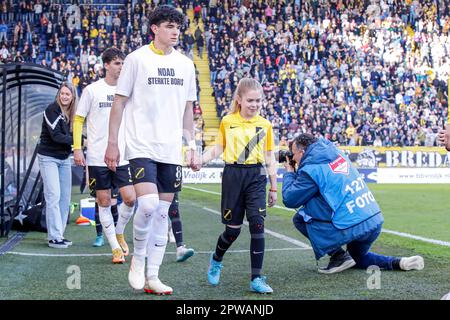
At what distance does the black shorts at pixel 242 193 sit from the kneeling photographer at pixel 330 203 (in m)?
0.52

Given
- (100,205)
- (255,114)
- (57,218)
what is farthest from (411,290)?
(57,218)

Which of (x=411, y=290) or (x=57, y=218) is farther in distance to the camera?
(x=57, y=218)

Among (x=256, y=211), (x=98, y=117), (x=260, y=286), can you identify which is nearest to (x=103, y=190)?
(x=98, y=117)

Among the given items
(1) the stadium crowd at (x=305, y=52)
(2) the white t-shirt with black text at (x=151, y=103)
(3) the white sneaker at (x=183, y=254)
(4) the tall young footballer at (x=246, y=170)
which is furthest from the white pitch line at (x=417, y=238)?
(1) the stadium crowd at (x=305, y=52)

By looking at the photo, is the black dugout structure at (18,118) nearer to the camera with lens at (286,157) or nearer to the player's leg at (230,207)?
the camera with lens at (286,157)

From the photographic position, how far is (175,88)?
550 centimetres

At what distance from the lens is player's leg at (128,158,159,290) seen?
532 cm

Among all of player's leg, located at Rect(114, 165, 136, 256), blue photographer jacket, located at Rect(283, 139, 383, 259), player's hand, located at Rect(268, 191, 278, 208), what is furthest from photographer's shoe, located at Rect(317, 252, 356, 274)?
player's leg, located at Rect(114, 165, 136, 256)

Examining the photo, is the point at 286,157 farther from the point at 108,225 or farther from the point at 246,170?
the point at 108,225

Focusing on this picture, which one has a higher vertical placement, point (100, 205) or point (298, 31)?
point (298, 31)

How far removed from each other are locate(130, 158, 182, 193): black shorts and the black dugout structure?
422cm

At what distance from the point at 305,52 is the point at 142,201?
104ft
